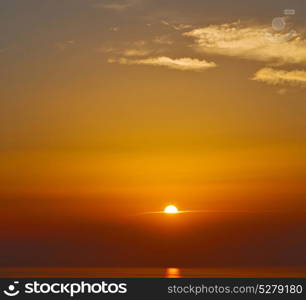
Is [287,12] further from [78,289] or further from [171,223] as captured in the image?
[171,223]

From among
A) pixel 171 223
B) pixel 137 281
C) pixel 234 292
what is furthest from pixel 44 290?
pixel 171 223

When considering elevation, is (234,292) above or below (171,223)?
below

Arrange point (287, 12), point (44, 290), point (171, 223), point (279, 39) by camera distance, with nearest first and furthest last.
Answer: point (44, 290) → point (287, 12) → point (279, 39) → point (171, 223)

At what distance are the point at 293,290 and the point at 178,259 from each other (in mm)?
8804

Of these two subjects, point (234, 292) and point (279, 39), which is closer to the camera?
point (234, 292)

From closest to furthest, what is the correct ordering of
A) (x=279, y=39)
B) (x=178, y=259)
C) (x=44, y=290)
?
(x=44, y=290), (x=279, y=39), (x=178, y=259)

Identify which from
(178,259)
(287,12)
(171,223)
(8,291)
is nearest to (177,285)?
(8,291)

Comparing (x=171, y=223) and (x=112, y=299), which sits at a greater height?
(x=171, y=223)

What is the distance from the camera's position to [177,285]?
17.8 ft

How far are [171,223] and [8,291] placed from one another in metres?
5.67

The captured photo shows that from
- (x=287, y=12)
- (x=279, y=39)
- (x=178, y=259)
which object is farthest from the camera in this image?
(x=178, y=259)

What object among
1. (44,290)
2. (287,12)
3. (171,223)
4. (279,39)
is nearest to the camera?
(44,290)

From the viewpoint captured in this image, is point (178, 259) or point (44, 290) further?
point (178, 259)

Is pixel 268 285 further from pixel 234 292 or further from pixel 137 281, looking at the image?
pixel 137 281
